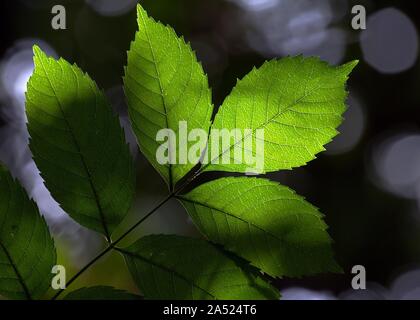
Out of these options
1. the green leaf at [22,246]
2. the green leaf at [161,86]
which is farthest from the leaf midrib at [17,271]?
the green leaf at [161,86]

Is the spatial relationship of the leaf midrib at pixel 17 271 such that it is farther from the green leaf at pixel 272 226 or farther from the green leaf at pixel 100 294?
the green leaf at pixel 272 226

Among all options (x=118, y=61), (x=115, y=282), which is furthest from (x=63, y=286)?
(x=118, y=61)

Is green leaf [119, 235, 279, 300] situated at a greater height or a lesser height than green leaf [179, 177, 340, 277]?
lesser
